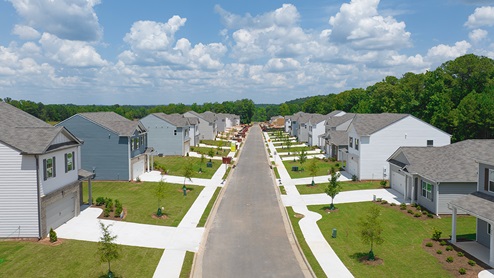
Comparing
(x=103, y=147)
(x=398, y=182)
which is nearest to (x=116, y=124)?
(x=103, y=147)

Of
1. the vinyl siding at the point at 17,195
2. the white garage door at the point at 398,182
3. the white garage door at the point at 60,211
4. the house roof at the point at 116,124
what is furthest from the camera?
the house roof at the point at 116,124

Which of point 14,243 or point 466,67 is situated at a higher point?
point 466,67

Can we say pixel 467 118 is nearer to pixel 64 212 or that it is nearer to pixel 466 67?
pixel 466 67

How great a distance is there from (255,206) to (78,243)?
1521 cm

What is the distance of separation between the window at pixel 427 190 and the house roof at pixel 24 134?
28.4 meters

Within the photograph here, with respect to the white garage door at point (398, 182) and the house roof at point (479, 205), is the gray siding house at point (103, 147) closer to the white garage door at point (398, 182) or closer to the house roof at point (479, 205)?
the white garage door at point (398, 182)

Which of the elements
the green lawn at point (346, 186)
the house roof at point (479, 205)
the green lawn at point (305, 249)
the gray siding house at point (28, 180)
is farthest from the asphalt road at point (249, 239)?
the gray siding house at point (28, 180)

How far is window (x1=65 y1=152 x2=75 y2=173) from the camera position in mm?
28422

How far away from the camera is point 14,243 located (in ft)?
76.6

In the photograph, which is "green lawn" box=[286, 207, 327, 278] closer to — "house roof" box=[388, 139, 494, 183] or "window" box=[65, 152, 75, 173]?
"house roof" box=[388, 139, 494, 183]

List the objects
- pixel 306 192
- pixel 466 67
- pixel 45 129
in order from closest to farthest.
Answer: pixel 45 129, pixel 306 192, pixel 466 67

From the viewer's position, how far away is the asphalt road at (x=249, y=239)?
20.3 metres

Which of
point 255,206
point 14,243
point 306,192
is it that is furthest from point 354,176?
point 14,243

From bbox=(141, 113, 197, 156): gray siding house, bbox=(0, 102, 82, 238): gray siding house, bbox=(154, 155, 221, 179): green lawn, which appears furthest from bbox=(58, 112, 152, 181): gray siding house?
bbox=(141, 113, 197, 156): gray siding house
